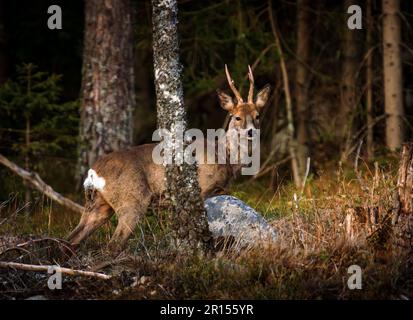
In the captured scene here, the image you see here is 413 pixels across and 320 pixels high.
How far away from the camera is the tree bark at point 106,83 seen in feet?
33.5

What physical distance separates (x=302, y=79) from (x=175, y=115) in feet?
21.8

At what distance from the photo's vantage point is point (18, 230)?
738 cm

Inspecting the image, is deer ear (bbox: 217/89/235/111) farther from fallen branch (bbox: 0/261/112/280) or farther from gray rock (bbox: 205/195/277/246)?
fallen branch (bbox: 0/261/112/280)

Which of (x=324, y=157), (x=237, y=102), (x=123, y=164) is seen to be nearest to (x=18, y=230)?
(x=123, y=164)

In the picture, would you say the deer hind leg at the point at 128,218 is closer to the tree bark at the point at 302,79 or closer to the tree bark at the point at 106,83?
the tree bark at the point at 106,83

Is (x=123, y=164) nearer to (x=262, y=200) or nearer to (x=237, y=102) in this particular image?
(x=237, y=102)

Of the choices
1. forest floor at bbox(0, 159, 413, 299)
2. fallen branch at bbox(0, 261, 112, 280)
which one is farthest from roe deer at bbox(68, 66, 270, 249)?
fallen branch at bbox(0, 261, 112, 280)

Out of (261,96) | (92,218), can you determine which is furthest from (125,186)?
(261,96)

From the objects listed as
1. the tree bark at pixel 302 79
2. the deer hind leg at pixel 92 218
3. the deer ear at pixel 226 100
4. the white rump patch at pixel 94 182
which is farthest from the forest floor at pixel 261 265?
the tree bark at pixel 302 79

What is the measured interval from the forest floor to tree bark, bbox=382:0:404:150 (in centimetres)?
361

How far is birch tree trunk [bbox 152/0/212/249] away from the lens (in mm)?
6238

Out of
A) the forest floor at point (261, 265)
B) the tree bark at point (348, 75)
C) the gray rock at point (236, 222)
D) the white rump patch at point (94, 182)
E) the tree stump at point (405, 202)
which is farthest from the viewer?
the tree bark at point (348, 75)

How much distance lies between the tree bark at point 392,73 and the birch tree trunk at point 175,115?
479 centimetres

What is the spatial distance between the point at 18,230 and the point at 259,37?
20.1 feet
